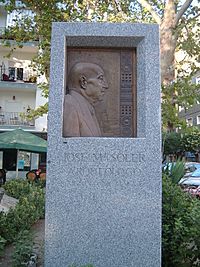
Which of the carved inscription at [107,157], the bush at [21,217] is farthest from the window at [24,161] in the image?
the carved inscription at [107,157]

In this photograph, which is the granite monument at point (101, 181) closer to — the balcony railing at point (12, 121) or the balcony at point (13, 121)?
the balcony at point (13, 121)

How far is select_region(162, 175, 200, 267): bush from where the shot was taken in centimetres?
444

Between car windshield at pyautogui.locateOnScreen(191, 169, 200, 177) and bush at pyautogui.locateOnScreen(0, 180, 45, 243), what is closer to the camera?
bush at pyautogui.locateOnScreen(0, 180, 45, 243)

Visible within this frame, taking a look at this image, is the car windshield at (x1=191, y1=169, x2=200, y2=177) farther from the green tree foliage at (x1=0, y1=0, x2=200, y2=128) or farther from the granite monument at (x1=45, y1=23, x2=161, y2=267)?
the granite monument at (x1=45, y1=23, x2=161, y2=267)

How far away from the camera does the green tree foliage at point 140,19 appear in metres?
12.2

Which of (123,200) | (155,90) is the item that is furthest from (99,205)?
(155,90)

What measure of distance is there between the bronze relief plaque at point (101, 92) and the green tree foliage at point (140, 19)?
24.4 feet

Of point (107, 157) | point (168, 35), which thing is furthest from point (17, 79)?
point (107, 157)

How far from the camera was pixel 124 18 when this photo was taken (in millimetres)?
14875

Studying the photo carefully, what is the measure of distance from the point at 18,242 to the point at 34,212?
321 cm

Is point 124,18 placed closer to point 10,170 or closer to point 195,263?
point 195,263

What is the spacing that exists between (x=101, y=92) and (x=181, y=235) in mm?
2068

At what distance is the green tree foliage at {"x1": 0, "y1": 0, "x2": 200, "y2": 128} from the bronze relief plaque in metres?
7.45

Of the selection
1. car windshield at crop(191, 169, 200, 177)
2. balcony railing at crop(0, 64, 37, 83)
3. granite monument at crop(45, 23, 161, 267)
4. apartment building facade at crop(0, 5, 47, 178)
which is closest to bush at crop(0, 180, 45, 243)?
granite monument at crop(45, 23, 161, 267)
